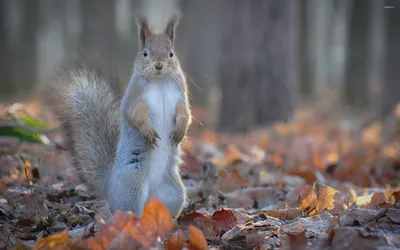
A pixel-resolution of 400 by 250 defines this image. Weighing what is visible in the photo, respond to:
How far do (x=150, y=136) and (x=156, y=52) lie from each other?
1.46ft

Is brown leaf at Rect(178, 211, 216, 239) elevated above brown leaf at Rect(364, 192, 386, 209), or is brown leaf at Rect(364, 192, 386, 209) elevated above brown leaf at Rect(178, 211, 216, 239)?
brown leaf at Rect(178, 211, 216, 239)

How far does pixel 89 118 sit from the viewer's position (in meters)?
3.54

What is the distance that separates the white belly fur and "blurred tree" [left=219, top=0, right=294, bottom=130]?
5.02 meters

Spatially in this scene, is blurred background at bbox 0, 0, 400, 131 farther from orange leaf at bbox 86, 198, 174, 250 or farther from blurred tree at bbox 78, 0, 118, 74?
orange leaf at bbox 86, 198, 174, 250

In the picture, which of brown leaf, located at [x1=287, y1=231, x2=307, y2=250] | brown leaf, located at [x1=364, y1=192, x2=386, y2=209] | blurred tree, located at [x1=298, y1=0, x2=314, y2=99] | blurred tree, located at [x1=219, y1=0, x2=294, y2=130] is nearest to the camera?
brown leaf, located at [x1=287, y1=231, x2=307, y2=250]

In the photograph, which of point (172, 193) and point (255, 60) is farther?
point (255, 60)

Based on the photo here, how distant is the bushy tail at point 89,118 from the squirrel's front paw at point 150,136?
459mm

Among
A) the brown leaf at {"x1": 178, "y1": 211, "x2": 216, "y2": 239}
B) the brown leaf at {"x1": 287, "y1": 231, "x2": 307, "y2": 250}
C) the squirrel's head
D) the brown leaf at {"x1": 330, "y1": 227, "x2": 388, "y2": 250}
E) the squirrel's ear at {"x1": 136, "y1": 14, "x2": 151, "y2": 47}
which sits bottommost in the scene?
the brown leaf at {"x1": 178, "y1": 211, "x2": 216, "y2": 239}

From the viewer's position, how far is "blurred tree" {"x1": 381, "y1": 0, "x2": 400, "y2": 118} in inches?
356

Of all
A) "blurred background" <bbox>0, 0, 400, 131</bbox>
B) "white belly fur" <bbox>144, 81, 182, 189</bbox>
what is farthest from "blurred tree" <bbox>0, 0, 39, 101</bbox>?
"white belly fur" <bbox>144, 81, 182, 189</bbox>

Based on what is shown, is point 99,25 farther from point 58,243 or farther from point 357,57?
point 58,243

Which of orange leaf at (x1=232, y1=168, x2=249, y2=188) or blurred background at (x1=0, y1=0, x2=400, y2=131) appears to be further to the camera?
blurred background at (x1=0, y1=0, x2=400, y2=131)

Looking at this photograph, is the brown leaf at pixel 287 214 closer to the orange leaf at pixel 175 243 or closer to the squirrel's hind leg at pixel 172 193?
the squirrel's hind leg at pixel 172 193

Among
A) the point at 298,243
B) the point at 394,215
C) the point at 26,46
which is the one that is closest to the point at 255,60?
the point at 394,215
